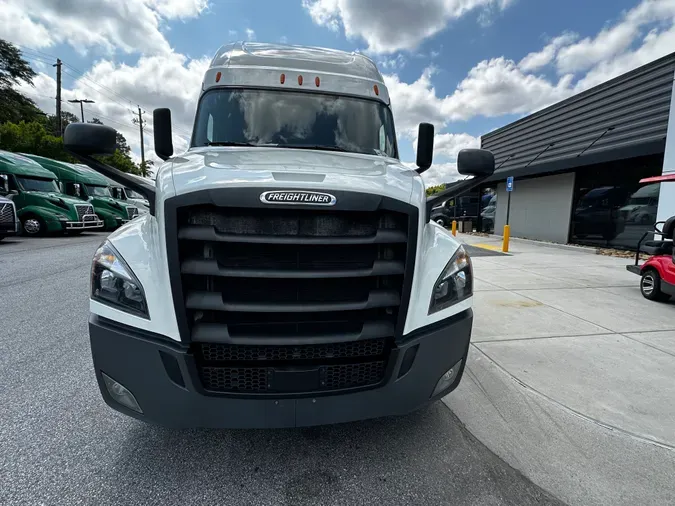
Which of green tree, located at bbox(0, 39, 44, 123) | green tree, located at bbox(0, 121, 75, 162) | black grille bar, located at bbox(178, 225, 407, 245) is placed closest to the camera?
black grille bar, located at bbox(178, 225, 407, 245)

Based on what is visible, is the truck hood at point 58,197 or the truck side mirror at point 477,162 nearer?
the truck side mirror at point 477,162

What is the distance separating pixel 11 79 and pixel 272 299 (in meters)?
42.7

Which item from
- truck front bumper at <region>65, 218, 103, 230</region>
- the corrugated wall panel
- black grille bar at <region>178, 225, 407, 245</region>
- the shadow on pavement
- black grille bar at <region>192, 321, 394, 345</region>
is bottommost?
the shadow on pavement

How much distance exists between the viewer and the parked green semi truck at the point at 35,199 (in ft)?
44.0

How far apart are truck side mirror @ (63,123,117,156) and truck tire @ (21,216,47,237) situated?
51.1 feet

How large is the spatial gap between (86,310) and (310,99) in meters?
4.31

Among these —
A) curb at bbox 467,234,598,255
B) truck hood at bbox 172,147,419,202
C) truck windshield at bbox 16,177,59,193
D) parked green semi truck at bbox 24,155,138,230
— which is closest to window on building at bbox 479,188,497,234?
curb at bbox 467,234,598,255

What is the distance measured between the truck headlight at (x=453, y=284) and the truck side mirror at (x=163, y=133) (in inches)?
96.8

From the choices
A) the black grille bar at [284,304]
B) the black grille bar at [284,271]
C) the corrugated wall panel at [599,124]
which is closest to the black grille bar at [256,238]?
the black grille bar at [284,271]

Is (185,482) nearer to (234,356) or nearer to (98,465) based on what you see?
(98,465)

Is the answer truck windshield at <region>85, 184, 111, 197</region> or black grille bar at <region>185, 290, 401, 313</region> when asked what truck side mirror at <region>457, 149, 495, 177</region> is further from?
truck windshield at <region>85, 184, 111, 197</region>

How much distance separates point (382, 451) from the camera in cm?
223

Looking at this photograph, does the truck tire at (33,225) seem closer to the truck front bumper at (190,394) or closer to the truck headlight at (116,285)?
the truck headlight at (116,285)

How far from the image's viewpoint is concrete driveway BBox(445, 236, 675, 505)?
2119 millimetres
